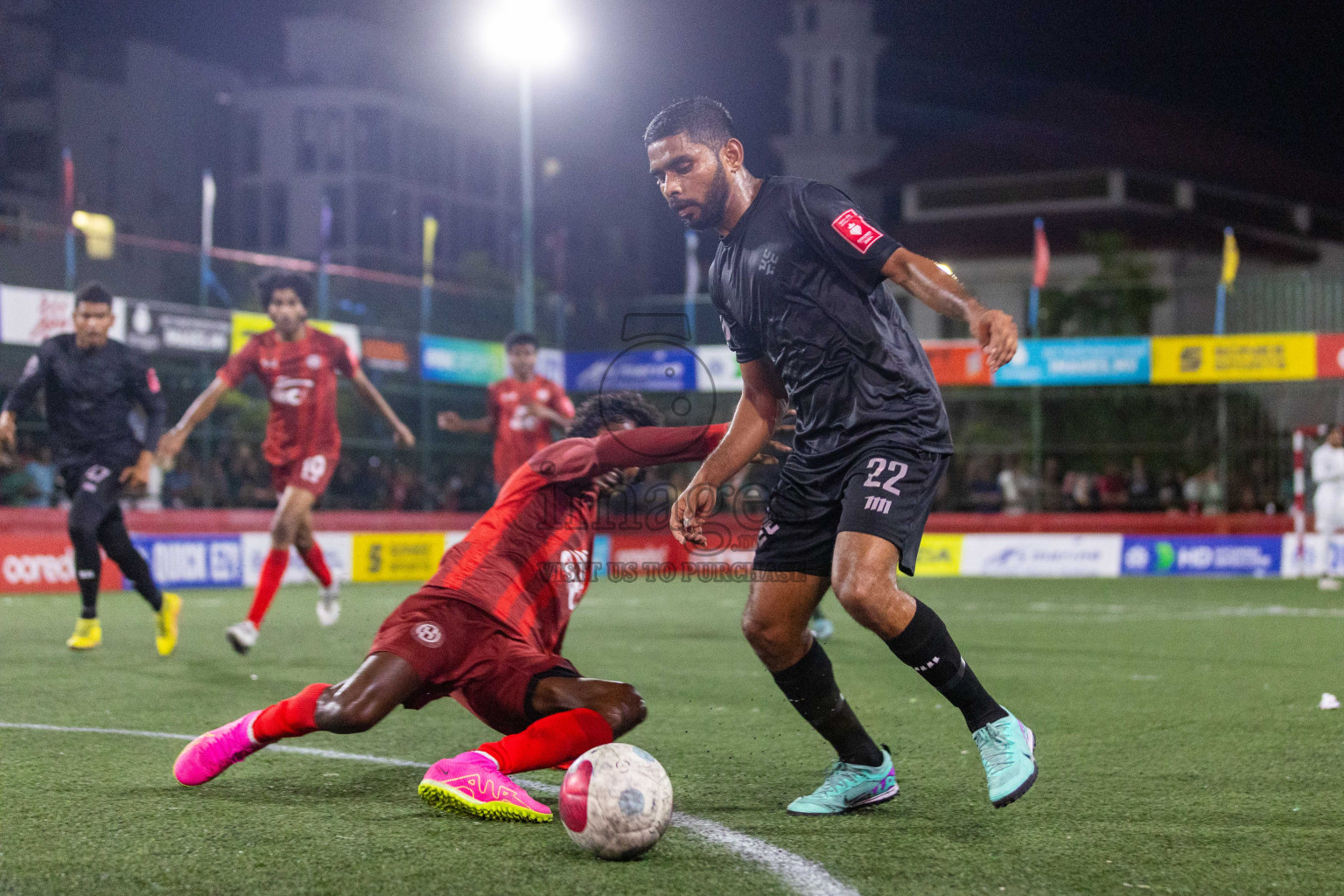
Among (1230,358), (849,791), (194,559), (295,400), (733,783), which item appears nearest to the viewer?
(849,791)

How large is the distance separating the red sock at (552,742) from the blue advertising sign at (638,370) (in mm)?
17256

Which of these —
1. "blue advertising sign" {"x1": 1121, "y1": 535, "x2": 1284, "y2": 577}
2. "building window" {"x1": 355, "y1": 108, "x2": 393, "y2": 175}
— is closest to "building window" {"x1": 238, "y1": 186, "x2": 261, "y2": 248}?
"building window" {"x1": 355, "y1": 108, "x2": 393, "y2": 175}

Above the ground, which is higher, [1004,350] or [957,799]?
[1004,350]

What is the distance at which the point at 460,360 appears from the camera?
20.8 meters

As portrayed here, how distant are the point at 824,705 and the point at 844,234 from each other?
56.7 inches

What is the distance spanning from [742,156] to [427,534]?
14.5 m

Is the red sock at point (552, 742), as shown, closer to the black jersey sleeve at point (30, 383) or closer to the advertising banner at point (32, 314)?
the black jersey sleeve at point (30, 383)

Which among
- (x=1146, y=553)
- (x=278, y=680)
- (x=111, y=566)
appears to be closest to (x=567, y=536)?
(x=278, y=680)

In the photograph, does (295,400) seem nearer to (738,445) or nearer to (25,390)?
(25,390)

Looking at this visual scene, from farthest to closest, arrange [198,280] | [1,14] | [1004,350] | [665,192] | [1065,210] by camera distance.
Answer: [1065,210]
[1,14]
[198,280]
[665,192]
[1004,350]

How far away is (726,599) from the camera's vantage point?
1475cm

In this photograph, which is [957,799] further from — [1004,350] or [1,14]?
[1,14]

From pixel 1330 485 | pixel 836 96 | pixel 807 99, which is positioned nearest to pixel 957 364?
pixel 1330 485

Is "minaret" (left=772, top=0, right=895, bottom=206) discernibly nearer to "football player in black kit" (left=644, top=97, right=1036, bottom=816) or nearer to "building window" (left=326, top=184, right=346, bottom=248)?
"building window" (left=326, top=184, right=346, bottom=248)
